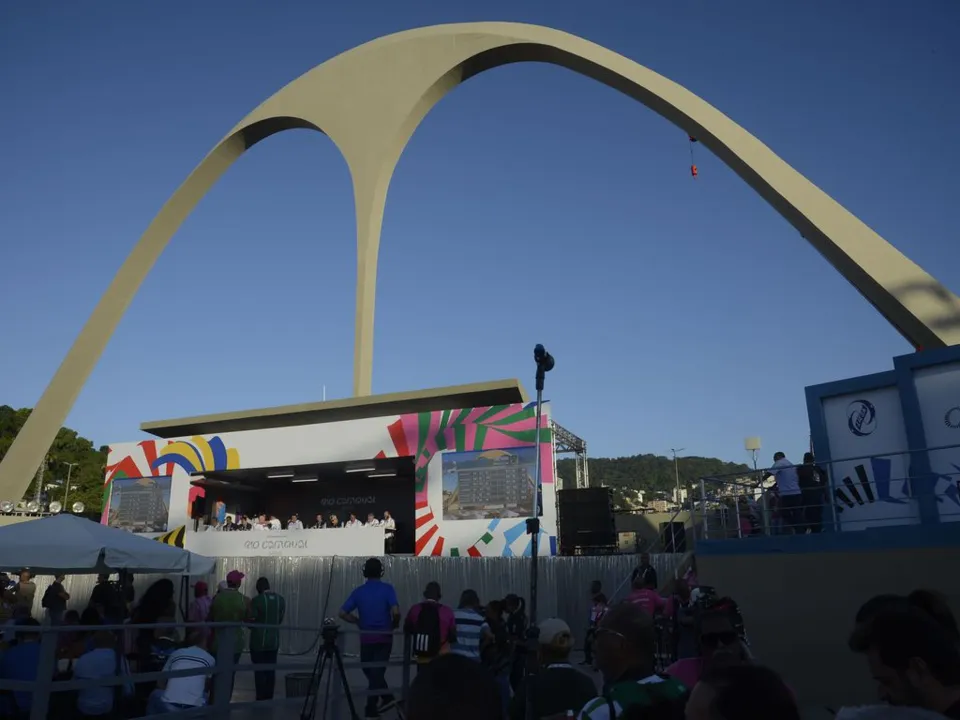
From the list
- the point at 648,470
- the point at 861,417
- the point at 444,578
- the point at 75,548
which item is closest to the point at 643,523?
the point at 444,578

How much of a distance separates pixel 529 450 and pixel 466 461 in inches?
66.9

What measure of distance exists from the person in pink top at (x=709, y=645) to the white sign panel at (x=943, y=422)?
6.77 meters

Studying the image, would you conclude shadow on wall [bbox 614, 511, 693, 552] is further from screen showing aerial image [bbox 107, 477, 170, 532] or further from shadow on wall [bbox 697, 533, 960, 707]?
shadow on wall [bbox 697, 533, 960, 707]

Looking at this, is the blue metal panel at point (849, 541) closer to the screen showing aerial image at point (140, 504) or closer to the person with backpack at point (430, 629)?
the person with backpack at point (430, 629)

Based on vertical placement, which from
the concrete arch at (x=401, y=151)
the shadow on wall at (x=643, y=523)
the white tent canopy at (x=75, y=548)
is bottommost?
the white tent canopy at (x=75, y=548)

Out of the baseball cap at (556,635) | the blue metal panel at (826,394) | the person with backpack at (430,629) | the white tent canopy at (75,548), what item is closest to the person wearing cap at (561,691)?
the baseball cap at (556,635)

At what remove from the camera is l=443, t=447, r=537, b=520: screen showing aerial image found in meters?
17.6

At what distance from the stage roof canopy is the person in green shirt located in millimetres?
10163

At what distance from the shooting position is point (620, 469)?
377 feet

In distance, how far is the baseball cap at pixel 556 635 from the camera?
3.65 m

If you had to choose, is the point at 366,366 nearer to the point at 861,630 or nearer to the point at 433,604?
the point at 433,604

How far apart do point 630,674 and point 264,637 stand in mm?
6970

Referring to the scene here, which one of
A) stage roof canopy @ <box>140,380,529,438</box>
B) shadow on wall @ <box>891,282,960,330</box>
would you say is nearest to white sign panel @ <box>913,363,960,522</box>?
shadow on wall @ <box>891,282,960,330</box>

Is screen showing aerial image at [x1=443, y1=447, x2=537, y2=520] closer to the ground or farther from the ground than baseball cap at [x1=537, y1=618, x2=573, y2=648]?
farther from the ground
